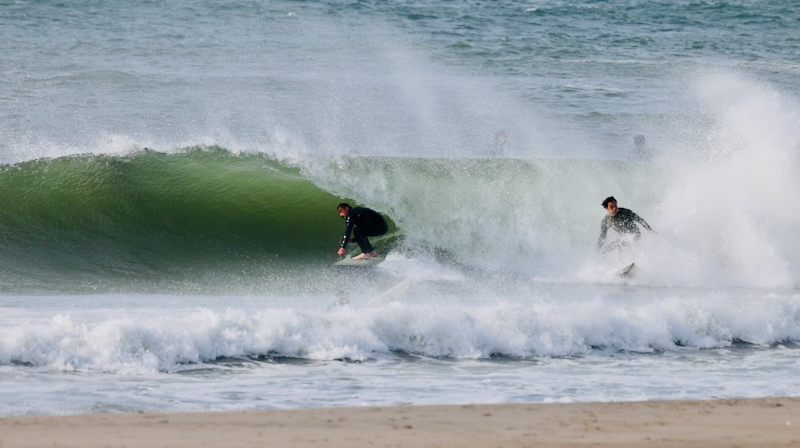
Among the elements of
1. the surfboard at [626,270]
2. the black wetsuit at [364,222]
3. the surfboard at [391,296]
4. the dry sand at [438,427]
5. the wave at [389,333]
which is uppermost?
the black wetsuit at [364,222]

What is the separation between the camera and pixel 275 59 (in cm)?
2553

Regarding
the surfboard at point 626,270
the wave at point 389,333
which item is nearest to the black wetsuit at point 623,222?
the surfboard at point 626,270

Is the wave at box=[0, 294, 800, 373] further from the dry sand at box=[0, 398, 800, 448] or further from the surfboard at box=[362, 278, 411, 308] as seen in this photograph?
the dry sand at box=[0, 398, 800, 448]

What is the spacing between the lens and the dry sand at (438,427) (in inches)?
171

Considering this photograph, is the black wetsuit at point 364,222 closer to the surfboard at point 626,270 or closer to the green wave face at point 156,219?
the green wave face at point 156,219

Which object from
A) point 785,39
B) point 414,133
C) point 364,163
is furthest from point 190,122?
point 785,39

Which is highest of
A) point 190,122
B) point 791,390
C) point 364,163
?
point 190,122

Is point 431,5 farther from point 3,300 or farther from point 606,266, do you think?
point 3,300

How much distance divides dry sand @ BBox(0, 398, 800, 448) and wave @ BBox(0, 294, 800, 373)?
60.6 inches

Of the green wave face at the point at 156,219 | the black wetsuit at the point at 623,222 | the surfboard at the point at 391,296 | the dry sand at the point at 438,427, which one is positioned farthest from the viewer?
the green wave face at the point at 156,219

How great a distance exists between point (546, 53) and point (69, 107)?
48.4 ft

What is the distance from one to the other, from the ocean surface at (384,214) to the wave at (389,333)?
22mm

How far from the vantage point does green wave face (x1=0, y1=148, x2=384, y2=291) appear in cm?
1044

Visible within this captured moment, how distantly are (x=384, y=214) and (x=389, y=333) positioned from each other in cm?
504
